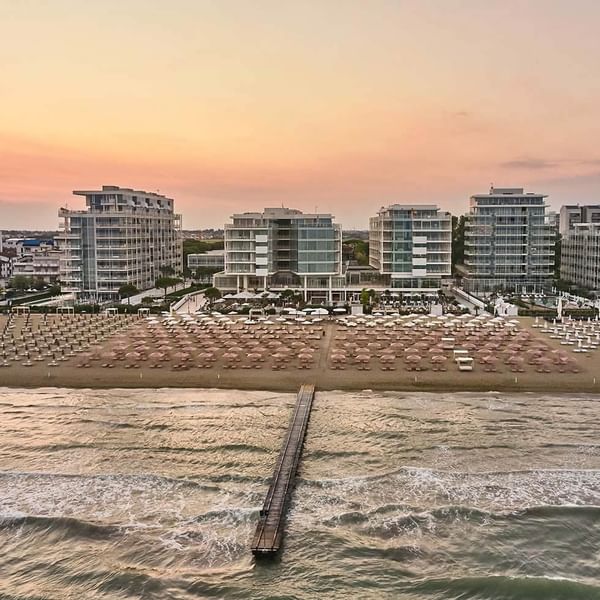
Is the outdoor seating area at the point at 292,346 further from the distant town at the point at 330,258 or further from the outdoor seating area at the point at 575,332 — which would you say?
the distant town at the point at 330,258

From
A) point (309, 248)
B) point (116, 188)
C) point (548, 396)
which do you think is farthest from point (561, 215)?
point (548, 396)

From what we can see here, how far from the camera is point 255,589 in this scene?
45.6ft

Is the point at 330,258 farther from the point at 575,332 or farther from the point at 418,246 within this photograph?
the point at 575,332

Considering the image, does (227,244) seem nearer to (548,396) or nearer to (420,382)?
(420,382)

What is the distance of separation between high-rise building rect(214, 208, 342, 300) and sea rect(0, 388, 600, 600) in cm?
3175

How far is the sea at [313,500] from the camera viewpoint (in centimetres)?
1431

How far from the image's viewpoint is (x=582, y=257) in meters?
62.9


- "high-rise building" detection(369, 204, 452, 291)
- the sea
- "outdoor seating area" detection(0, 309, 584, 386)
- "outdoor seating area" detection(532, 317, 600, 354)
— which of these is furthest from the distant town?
the sea

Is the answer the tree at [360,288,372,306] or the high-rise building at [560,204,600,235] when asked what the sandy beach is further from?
the high-rise building at [560,204,600,235]

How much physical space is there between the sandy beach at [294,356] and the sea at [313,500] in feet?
8.64

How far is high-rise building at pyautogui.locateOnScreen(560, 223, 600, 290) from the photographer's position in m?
59.6

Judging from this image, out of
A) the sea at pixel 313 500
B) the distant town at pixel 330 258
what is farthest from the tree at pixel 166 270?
the sea at pixel 313 500

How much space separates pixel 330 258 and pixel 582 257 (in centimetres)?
2580

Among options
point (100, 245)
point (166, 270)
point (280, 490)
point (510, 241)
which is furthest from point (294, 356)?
point (166, 270)
